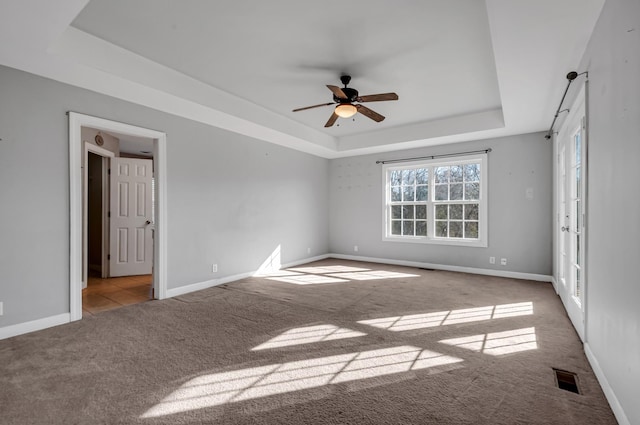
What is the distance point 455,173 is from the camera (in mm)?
5734

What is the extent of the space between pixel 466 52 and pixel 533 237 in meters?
3.41

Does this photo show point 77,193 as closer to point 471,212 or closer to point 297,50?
point 297,50

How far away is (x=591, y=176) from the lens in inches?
89.5

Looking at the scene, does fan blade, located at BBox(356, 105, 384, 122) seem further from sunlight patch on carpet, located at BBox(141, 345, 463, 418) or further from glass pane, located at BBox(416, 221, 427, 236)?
glass pane, located at BBox(416, 221, 427, 236)

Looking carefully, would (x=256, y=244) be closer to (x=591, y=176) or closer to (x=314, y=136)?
(x=314, y=136)

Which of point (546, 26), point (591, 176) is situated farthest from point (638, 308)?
point (546, 26)

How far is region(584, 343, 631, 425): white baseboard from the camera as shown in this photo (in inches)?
62.8

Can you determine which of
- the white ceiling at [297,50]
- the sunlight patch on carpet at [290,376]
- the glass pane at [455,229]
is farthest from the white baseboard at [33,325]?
the glass pane at [455,229]

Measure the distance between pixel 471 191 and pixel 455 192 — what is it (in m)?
0.27

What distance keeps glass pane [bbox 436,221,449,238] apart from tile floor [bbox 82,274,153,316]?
195 inches

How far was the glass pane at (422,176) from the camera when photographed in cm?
606

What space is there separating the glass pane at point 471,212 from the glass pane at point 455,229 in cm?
18

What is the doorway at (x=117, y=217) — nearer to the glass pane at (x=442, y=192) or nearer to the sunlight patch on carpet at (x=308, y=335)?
the sunlight patch on carpet at (x=308, y=335)

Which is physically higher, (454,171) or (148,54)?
(148,54)
